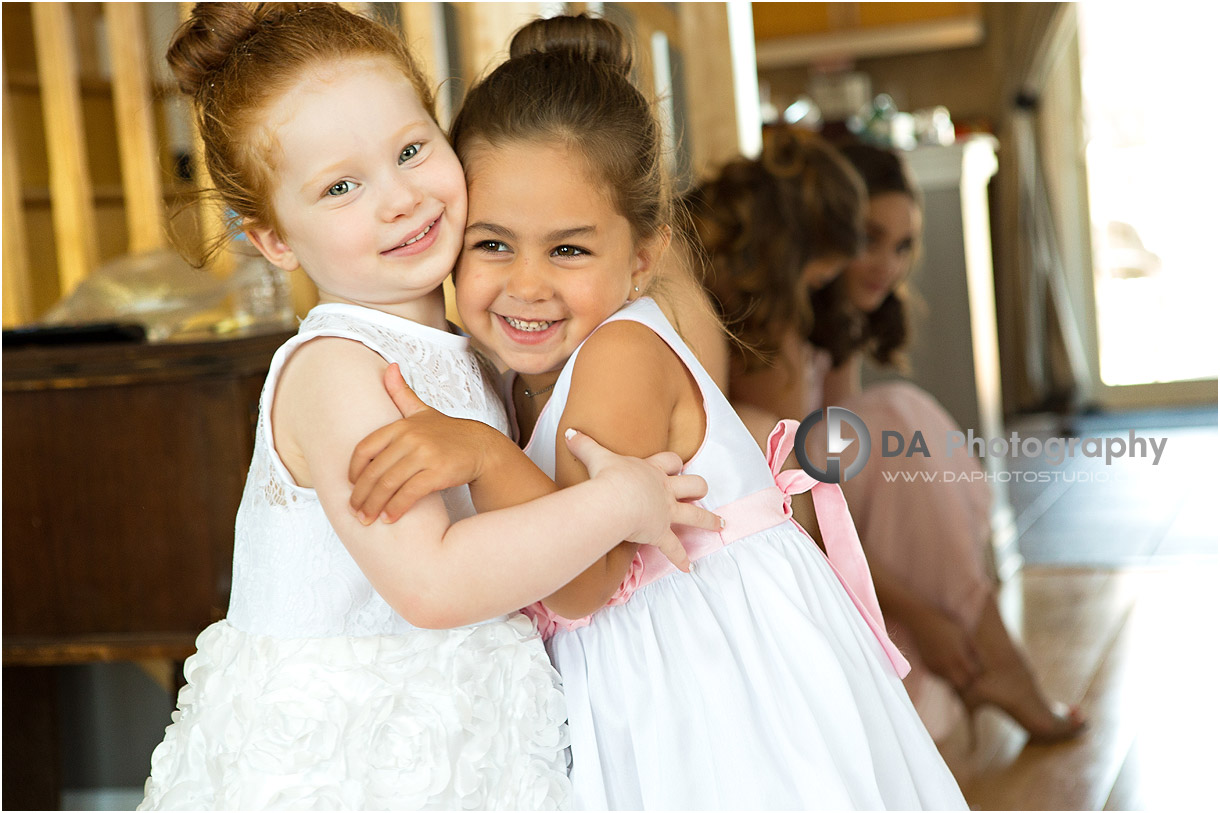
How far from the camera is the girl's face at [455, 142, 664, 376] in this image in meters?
0.64

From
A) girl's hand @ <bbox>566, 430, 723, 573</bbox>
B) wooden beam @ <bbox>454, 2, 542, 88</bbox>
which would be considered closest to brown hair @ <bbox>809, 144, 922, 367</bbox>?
wooden beam @ <bbox>454, 2, 542, 88</bbox>

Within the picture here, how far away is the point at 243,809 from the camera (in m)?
0.61

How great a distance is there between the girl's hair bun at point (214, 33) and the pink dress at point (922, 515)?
444 millimetres

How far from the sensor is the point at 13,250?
7.75ft

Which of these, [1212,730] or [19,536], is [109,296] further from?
[1212,730]

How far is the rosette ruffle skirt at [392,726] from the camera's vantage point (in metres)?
0.60

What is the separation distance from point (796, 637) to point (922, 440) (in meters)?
0.24

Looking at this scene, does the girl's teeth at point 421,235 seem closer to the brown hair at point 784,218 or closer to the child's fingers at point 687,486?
the child's fingers at point 687,486

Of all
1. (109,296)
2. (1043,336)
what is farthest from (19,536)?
(1043,336)

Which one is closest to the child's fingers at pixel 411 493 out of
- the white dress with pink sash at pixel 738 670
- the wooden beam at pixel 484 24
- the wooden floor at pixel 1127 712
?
the white dress with pink sash at pixel 738 670

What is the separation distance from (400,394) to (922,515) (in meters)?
0.70

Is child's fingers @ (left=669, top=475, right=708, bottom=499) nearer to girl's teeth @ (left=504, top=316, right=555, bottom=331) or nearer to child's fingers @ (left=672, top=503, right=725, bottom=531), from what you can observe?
child's fingers @ (left=672, top=503, right=725, bottom=531)

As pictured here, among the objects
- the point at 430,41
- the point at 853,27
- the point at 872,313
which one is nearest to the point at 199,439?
the point at 430,41

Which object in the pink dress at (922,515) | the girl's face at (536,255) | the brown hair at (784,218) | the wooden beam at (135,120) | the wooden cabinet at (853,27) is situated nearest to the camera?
the girl's face at (536,255)
